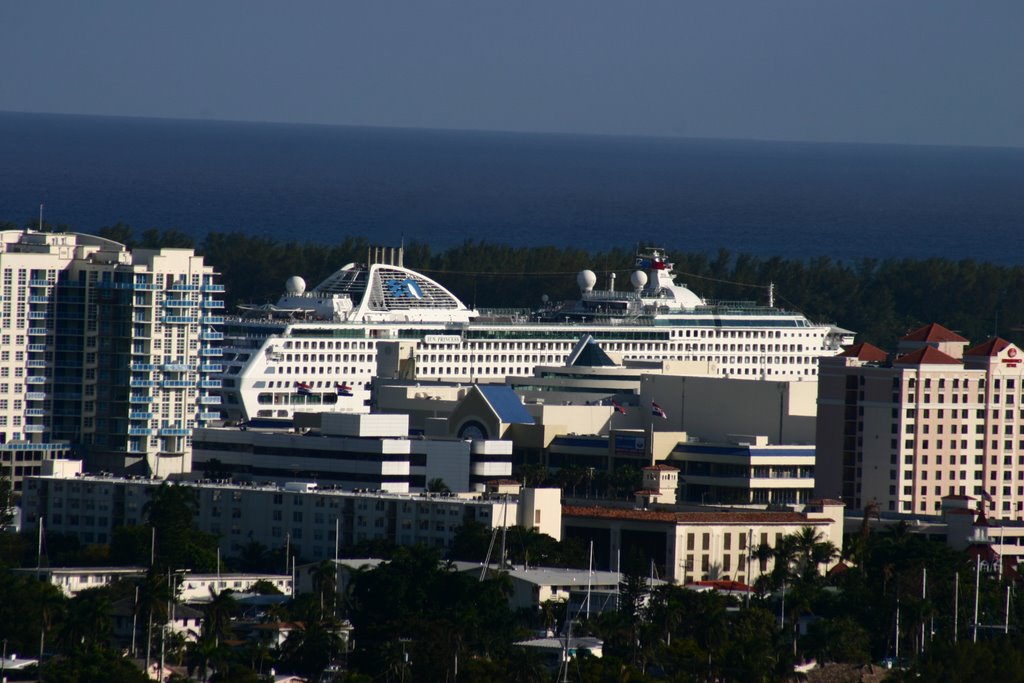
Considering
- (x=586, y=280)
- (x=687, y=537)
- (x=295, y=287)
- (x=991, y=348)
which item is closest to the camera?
(x=687, y=537)

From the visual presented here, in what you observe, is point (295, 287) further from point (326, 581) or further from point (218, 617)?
point (218, 617)

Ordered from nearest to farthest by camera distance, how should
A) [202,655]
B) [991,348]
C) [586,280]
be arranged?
1. [202,655]
2. [991,348]
3. [586,280]

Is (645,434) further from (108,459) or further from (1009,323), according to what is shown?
(1009,323)

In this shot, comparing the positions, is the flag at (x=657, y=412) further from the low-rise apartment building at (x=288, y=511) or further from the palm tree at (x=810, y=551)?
the palm tree at (x=810, y=551)

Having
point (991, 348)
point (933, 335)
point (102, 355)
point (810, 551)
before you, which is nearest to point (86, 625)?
point (810, 551)

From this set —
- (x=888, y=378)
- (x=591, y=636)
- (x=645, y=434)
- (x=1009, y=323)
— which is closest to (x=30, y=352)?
(x=645, y=434)

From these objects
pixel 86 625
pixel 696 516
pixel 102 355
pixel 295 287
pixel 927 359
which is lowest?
pixel 86 625

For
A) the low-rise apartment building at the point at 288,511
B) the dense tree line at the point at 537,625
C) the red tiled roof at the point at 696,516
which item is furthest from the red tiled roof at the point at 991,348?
the low-rise apartment building at the point at 288,511
